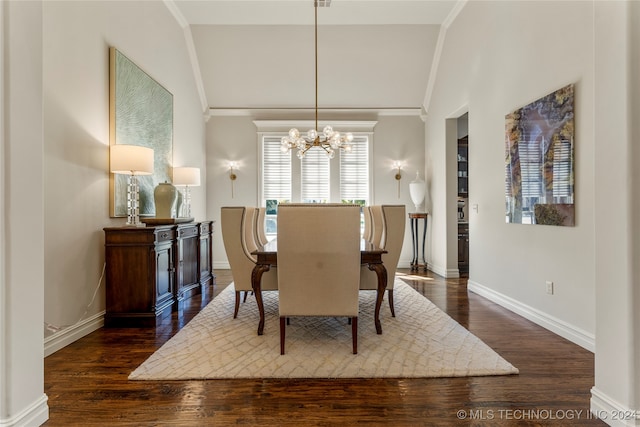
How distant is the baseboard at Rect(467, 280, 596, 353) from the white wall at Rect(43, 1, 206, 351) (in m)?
3.96

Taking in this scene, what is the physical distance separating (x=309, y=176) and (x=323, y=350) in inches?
163

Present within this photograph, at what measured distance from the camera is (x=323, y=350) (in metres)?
2.53

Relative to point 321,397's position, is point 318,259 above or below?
above

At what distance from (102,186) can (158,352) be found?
1.70 metres

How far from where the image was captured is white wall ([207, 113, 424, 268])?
247 inches

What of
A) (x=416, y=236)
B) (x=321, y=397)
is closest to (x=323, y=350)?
(x=321, y=397)

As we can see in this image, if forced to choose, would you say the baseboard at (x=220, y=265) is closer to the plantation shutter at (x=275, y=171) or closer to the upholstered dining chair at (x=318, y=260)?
the plantation shutter at (x=275, y=171)

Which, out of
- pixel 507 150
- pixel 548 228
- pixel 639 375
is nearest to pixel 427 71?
pixel 507 150

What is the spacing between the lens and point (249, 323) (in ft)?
10.3

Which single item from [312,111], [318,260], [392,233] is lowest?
[318,260]

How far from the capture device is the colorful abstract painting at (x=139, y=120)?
3340 mm

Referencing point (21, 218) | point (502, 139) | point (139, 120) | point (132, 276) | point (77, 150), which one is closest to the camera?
point (21, 218)

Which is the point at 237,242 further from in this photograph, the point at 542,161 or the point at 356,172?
the point at 356,172

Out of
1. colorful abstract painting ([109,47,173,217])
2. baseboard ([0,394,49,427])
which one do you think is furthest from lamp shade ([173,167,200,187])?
baseboard ([0,394,49,427])
